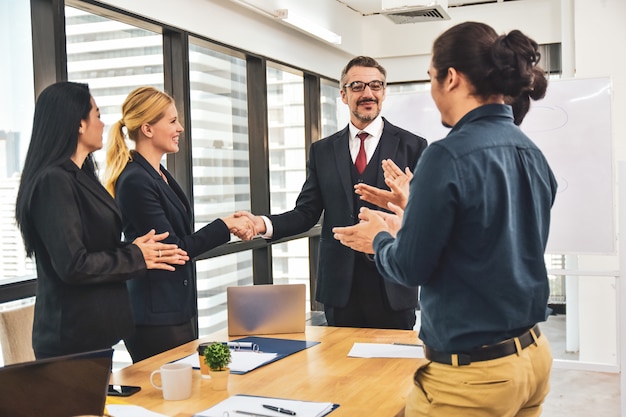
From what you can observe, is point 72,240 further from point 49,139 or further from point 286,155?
point 286,155

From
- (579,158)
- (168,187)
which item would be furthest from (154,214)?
(579,158)

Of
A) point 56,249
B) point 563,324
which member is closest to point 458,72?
point 56,249

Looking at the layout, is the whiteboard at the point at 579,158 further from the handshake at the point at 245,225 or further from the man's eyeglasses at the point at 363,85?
the handshake at the point at 245,225

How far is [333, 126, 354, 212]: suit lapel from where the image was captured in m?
3.04

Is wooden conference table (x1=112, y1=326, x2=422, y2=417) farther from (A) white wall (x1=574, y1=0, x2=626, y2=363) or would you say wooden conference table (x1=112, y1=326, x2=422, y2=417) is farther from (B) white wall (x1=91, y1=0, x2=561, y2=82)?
(A) white wall (x1=574, y1=0, x2=626, y2=363)

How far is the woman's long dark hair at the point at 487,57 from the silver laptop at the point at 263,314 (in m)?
1.32

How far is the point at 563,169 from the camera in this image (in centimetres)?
464

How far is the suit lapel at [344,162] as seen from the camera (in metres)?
3.04

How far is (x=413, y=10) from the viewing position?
5.49 metres

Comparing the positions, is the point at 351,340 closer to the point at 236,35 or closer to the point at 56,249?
the point at 56,249

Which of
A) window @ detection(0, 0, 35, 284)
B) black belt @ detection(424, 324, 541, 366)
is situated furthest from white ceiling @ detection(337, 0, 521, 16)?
black belt @ detection(424, 324, 541, 366)

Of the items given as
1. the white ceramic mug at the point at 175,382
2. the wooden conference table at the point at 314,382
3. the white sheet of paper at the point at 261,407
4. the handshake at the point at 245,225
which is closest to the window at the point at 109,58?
the handshake at the point at 245,225

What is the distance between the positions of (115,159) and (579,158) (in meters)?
3.13

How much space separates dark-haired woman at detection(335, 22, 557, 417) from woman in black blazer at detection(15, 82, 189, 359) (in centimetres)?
111
